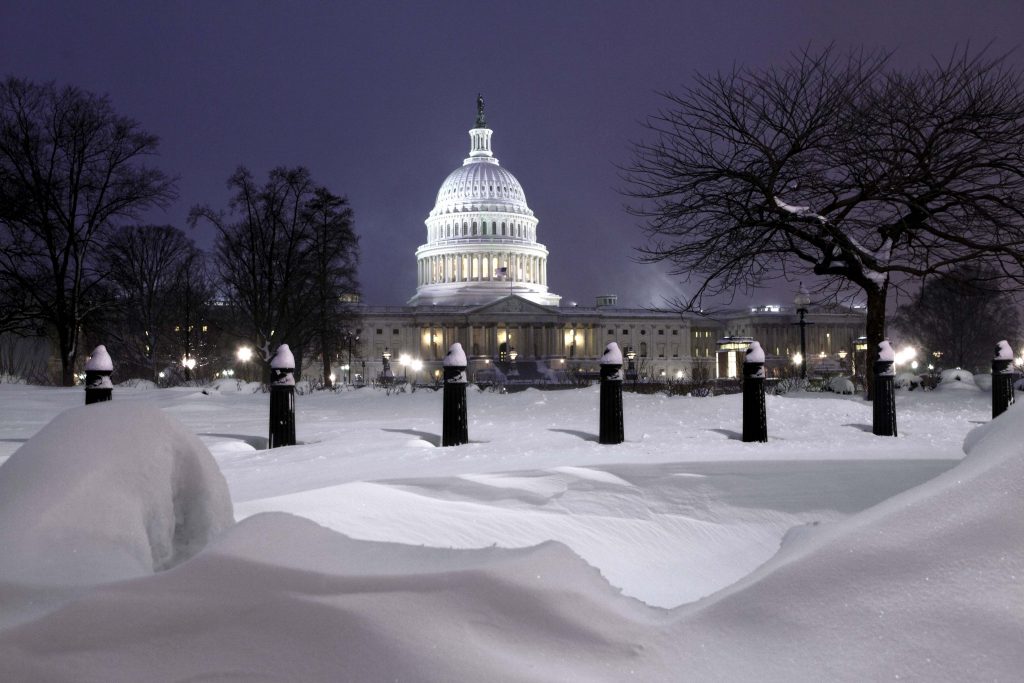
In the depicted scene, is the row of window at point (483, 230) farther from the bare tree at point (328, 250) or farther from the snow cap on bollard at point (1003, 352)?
the snow cap on bollard at point (1003, 352)

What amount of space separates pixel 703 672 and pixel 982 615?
658 mm

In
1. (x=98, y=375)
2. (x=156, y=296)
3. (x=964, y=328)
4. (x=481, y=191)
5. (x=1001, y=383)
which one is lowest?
(x=1001, y=383)

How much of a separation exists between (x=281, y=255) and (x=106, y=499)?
32308mm

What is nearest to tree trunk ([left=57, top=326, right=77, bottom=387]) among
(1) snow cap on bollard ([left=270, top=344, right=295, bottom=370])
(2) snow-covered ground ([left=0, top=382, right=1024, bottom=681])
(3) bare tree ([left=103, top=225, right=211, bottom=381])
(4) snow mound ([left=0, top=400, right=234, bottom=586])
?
(3) bare tree ([left=103, top=225, right=211, bottom=381])

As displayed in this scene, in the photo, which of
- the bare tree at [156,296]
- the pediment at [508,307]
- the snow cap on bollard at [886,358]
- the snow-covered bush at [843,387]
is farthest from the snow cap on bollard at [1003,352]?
the pediment at [508,307]

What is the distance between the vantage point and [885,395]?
891 centimetres

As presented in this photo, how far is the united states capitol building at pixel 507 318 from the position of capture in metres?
101

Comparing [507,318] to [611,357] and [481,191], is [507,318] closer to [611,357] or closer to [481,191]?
[481,191]

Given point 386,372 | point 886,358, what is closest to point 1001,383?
point 886,358

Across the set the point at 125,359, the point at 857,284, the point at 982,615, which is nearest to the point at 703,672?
the point at 982,615

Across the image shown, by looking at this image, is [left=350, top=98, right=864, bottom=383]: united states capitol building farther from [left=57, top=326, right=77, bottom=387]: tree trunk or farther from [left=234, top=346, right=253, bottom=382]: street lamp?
[left=57, top=326, right=77, bottom=387]: tree trunk

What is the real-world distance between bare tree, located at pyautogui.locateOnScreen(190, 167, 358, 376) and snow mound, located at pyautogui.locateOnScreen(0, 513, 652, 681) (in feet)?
101

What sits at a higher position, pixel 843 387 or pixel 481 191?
pixel 481 191

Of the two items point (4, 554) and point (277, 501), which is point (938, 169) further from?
point (4, 554)
